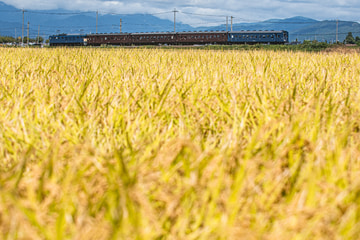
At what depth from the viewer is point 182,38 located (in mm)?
44750

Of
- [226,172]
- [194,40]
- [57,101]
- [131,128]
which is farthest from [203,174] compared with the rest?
[194,40]

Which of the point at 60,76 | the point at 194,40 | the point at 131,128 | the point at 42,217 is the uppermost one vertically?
the point at 194,40

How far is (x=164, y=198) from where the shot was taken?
95 cm

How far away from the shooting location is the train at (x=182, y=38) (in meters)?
41.4

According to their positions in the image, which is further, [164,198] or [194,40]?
[194,40]

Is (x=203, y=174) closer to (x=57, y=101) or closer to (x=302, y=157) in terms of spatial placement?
(x=302, y=157)

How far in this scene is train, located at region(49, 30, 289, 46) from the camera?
4141cm

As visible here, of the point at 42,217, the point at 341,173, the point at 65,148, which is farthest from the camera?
the point at 65,148

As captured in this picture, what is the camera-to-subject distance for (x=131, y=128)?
68.0 inches

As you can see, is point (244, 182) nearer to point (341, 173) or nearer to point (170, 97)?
point (341, 173)

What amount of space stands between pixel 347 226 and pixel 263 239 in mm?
212

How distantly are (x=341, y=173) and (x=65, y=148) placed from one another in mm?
933

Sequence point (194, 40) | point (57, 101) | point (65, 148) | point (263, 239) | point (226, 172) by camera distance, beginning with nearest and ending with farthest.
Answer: point (263, 239), point (226, 172), point (65, 148), point (57, 101), point (194, 40)

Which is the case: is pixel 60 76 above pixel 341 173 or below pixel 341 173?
above
